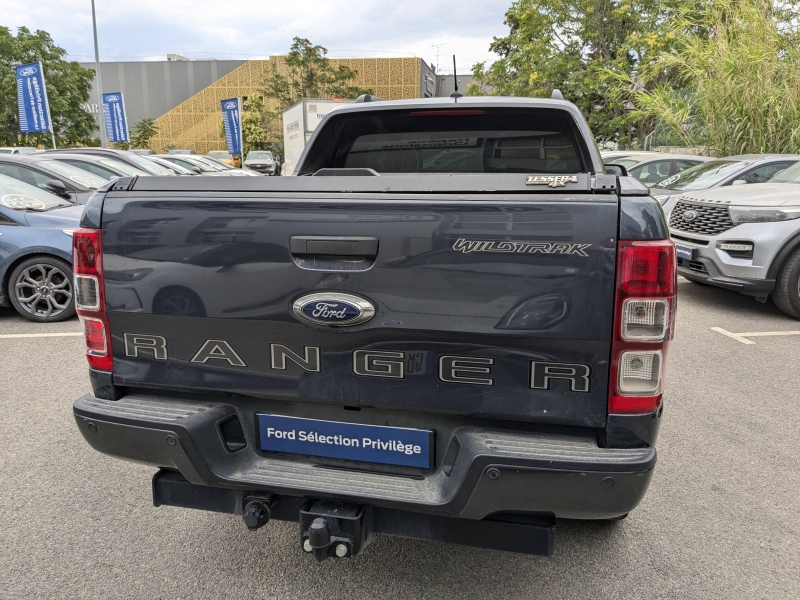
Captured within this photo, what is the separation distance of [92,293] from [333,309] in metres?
0.94

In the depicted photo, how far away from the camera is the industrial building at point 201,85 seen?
5609 centimetres

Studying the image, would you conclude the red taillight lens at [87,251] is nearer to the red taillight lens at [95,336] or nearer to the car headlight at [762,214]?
the red taillight lens at [95,336]

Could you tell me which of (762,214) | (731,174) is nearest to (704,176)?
(731,174)

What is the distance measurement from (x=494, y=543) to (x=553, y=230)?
3.51ft

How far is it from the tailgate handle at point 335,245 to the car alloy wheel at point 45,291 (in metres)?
5.45

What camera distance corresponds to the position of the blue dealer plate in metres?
2.11

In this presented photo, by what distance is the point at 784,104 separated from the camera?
43.2 feet

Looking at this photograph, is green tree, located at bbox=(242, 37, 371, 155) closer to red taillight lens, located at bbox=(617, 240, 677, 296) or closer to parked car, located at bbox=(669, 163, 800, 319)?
parked car, located at bbox=(669, 163, 800, 319)

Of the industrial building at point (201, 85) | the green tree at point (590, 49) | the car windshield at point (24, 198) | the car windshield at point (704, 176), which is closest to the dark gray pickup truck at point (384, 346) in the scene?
the car windshield at point (24, 198)

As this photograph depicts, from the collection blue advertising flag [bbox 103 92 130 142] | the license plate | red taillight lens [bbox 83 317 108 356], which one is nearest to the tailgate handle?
red taillight lens [bbox 83 317 108 356]

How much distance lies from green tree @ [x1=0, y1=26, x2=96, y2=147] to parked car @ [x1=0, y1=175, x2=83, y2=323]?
1155 inches

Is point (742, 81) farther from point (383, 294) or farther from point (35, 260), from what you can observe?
point (383, 294)

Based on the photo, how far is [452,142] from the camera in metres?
3.78

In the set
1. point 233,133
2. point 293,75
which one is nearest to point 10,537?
point 233,133
